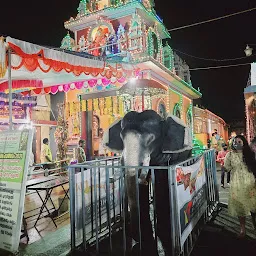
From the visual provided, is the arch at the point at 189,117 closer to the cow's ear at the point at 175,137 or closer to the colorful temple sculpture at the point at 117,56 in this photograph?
the colorful temple sculpture at the point at 117,56

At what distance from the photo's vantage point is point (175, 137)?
4.20 metres

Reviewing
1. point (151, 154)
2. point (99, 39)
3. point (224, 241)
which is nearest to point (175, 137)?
point (151, 154)

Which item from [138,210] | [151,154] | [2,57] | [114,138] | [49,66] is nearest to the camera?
[138,210]

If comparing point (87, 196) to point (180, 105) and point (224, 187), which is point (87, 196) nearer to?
point (224, 187)

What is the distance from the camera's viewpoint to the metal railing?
3341mm

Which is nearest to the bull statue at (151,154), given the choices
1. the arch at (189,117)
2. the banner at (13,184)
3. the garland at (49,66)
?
the banner at (13,184)

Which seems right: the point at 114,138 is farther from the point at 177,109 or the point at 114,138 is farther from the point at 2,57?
the point at 177,109

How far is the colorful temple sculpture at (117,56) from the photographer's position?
11.4m

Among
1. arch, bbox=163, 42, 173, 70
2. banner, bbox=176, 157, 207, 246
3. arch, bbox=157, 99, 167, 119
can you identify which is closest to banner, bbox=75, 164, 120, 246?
banner, bbox=176, 157, 207, 246

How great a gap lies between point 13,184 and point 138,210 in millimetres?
1820

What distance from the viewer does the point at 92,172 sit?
412 cm

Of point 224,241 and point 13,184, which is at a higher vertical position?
point 13,184

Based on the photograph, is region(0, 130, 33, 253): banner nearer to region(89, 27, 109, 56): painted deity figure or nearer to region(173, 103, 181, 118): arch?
region(89, 27, 109, 56): painted deity figure

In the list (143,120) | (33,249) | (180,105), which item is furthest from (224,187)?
(180,105)
